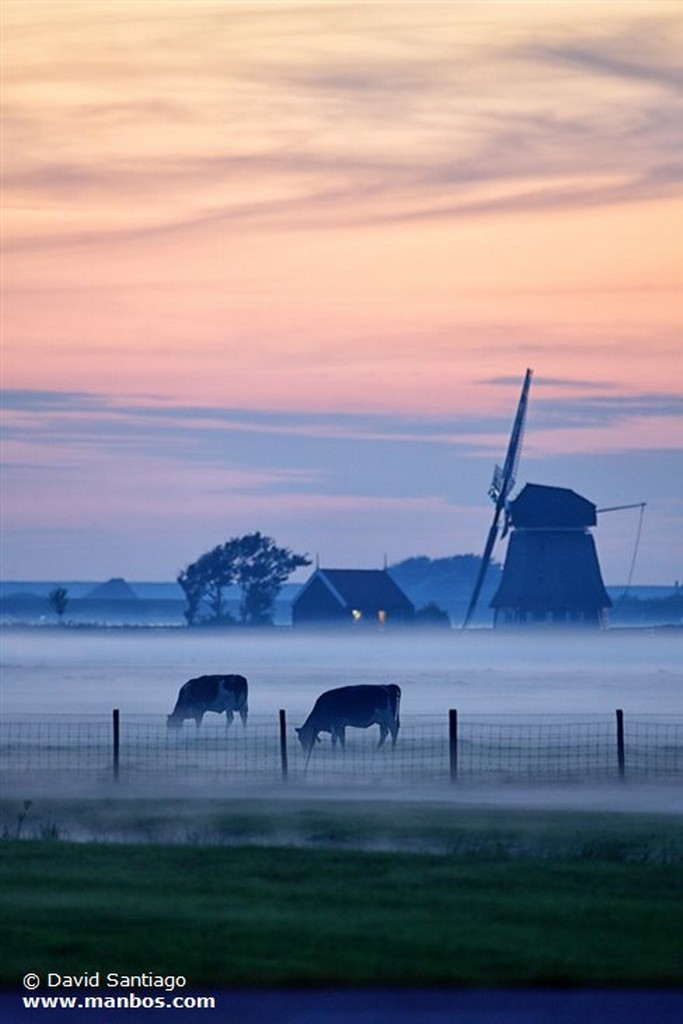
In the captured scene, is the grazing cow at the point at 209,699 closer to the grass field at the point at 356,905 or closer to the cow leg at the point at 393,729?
the cow leg at the point at 393,729

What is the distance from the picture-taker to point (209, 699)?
50125 mm

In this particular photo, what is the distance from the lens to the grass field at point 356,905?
1223cm

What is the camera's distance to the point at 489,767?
34.2 meters

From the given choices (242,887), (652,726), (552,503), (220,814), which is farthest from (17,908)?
(552,503)

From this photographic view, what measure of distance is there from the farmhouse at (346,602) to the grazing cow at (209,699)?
267ft

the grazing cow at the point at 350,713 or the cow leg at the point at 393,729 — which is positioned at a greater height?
the grazing cow at the point at 350,713

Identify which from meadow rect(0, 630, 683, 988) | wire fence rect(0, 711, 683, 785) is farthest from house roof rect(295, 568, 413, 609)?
meadow rect(0, 630, 683, 988)

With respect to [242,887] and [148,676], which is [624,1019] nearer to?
[242,887]

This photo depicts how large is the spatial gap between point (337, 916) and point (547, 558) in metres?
113

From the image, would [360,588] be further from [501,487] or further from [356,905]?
[356,905]

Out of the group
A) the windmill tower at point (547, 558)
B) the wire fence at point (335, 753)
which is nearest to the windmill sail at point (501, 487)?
the windmill tower at point (547, 558)

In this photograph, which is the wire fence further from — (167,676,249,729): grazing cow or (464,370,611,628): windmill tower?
(464,370,611,628): windmill tower

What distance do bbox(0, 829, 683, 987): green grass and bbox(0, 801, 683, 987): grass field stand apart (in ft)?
0.06

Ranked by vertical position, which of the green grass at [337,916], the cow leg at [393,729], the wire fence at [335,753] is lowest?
the green grass at [337,916]
